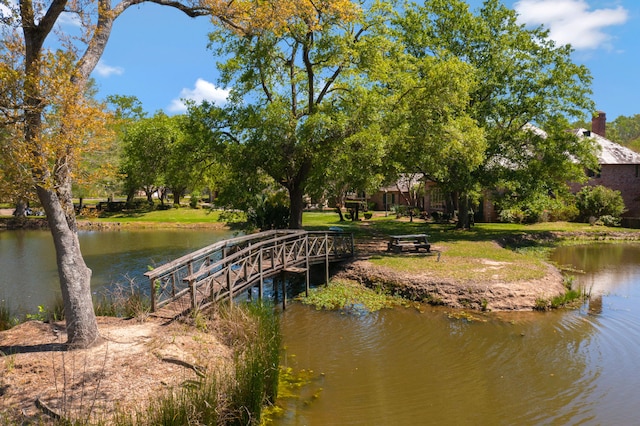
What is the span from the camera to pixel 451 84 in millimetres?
19750

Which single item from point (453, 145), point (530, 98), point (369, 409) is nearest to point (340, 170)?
point (453, 145)

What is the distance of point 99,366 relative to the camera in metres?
7.59

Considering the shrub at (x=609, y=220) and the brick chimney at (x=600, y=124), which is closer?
the shrub at (x=609, y=220)

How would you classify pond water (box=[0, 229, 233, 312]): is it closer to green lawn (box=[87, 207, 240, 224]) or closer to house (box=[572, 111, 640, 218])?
green lawn (box=[87, 207, 240, 224])

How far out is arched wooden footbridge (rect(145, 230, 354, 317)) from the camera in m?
10.7

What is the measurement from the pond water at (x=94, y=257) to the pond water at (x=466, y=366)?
20.1 feet

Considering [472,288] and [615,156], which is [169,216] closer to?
[472,288]

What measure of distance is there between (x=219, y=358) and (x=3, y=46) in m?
6.91

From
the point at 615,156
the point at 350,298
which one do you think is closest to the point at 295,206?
the point at 350,298

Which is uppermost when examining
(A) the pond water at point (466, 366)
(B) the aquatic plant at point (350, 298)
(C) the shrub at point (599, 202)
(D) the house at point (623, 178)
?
(D) the house at point (623, 178)

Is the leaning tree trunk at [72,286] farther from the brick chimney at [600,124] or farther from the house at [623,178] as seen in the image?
the brick chimney at [600,124]

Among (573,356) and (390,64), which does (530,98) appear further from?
(573,356)

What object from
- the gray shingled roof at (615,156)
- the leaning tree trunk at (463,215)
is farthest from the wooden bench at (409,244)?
the gray shingled roof at (615,156)

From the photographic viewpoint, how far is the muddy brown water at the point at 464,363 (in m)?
7.82
